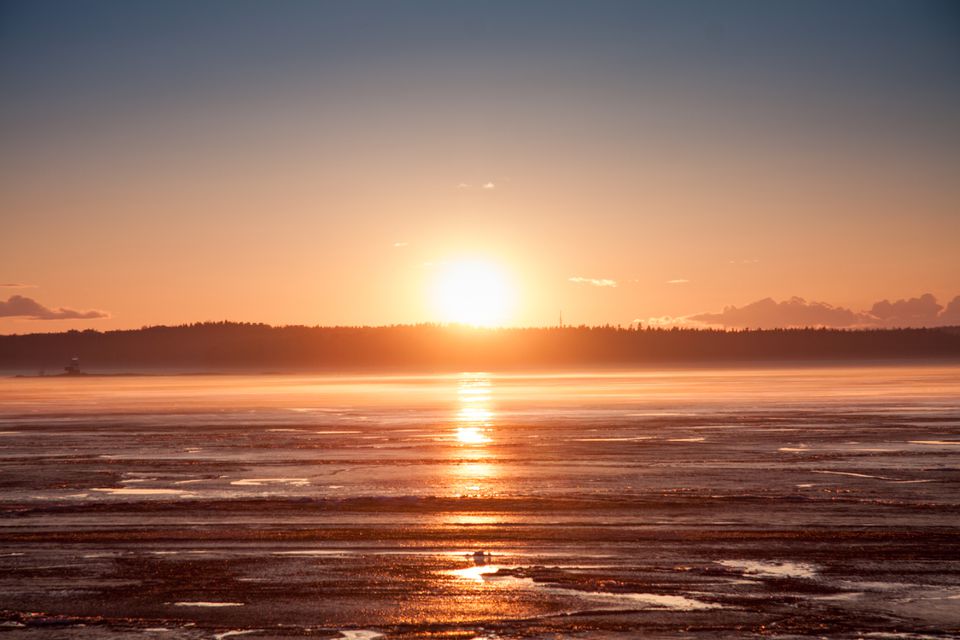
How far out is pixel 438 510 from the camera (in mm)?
12898

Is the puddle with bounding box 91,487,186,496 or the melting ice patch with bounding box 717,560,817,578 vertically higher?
the puddle with bounding box 91,487,186,496

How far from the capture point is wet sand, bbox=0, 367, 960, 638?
7734 mm

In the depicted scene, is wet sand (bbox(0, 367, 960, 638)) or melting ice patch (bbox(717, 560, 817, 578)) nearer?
wet sand (bbox(0, 367, 960, 638))

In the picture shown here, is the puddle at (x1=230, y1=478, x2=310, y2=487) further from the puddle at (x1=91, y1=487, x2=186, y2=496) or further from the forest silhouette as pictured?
the forest silhouette

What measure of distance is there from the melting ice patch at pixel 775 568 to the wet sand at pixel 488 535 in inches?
1.6

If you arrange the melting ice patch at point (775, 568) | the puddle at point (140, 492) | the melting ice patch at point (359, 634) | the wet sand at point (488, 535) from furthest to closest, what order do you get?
the puddle at point (140, 492), the melting ice patch at point (775, 568), the wet sand at point (488, 535), the melting ice patch at point (359, 634)

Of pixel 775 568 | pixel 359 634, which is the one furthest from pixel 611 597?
pixel 359 634

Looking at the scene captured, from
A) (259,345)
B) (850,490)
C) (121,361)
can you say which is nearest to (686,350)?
(259,345)

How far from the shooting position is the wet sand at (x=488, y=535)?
305 inches

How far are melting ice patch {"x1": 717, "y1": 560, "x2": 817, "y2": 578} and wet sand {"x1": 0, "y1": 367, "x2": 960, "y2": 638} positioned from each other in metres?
0.04

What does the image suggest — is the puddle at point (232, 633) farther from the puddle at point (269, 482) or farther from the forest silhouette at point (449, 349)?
the forest silhouette at point (449, 349)

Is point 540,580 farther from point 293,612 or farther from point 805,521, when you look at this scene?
point 805,521

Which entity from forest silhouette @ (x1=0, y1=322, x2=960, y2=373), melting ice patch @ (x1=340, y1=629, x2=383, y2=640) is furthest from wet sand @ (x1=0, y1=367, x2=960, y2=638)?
forest silhouette @ (x1=0, y1=322, x2=960, y2=373)

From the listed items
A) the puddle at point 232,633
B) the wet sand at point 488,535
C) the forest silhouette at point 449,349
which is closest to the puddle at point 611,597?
the wet sand at point 488,535
